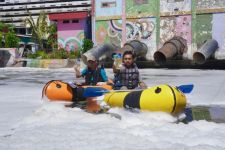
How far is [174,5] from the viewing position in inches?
859

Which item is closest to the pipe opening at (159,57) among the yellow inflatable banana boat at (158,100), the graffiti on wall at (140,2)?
the graffiti on wall at (140,2)

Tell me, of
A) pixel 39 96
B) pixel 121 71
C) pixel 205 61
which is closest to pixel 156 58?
pixel 205 61

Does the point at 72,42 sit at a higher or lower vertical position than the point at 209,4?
lower

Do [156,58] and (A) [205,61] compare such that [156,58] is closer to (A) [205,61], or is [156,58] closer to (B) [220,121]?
(A) [205,61]

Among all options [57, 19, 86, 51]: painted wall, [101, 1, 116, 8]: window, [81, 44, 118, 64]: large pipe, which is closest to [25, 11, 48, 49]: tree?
[57, 19, 86, 51]: painted wall

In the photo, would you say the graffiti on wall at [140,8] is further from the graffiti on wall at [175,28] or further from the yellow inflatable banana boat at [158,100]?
the yellow inflatable banana boat at [158,100]

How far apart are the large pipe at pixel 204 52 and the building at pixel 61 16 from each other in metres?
9.65

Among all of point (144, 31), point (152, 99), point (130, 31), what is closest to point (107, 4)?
point (130, 31)

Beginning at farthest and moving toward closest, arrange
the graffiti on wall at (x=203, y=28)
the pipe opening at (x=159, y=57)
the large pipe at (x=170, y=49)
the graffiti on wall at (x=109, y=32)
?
1. the graffiti on wall at (x=109, y=32)
2. the graffiti on wall at (x=203, y=28)
3. the pipe opening at (x=159, y=57)
4. the large pipe at (x=170, y=49)

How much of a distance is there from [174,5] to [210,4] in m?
1.95

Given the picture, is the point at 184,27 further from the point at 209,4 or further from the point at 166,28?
the point at 209,4

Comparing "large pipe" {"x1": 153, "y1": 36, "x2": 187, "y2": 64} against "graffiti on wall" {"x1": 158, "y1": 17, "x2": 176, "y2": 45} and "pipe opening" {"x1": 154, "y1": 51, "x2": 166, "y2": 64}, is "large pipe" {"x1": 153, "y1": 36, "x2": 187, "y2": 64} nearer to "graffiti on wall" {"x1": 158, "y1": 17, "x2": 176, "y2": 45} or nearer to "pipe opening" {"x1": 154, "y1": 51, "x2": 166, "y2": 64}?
"pipe opening" {"x1": 154, "y1": 51, "x2": 166, "y2": 64}

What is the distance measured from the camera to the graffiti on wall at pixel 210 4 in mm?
20562

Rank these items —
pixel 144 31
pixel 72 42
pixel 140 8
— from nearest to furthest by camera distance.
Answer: pixel 144 31 < pixel 140 8 < pixel 72 42
